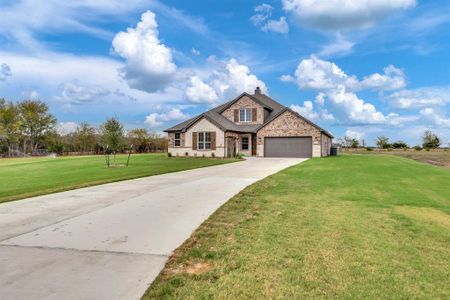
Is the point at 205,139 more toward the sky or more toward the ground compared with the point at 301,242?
more toward the sky

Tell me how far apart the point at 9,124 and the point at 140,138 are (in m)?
20.6

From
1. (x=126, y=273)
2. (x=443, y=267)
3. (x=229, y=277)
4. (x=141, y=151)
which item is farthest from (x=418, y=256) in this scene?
(x=141, y=151)

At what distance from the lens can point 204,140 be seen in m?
35.2

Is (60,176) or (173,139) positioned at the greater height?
(173,139)

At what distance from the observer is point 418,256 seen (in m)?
5.16

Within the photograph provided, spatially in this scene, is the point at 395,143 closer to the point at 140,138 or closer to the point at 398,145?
the point at 398,145

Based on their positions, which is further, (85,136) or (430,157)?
(85,136)

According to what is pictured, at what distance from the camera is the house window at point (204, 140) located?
34875 millimetres

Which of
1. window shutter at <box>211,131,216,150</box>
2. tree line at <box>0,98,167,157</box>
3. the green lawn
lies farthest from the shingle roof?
the green lawn

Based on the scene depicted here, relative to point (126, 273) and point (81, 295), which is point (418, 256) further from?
point (81, 295)

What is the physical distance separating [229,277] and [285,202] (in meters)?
5.37

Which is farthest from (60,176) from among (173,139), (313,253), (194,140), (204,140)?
(173,139)

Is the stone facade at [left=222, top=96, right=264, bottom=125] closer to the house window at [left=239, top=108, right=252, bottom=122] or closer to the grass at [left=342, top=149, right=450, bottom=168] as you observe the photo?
the house window at [left=239, top=108, right=252, bottom=122]

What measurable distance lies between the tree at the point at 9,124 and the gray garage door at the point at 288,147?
4244cm
